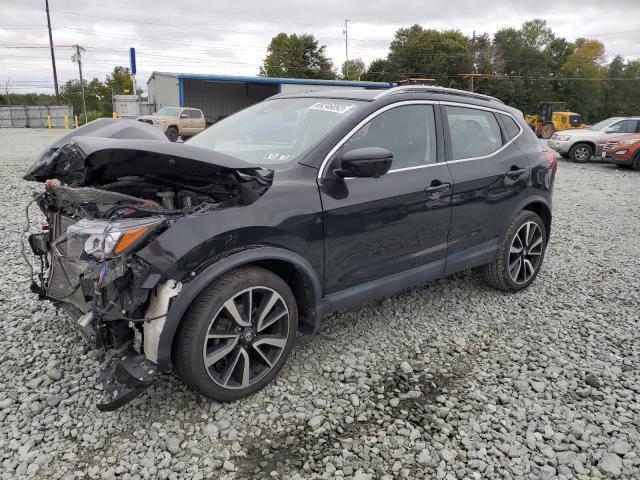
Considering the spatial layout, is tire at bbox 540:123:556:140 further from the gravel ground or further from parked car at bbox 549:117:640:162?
the gravel ground

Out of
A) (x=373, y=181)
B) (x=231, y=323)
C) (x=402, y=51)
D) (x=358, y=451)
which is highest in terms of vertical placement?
(x=402, y=51)

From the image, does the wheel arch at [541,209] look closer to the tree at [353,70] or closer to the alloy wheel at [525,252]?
the alloy wheel at [525,252]

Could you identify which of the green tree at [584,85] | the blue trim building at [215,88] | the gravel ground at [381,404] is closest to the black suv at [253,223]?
the gravel ground at [381,404]

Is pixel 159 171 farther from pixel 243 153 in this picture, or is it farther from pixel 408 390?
pixel 408 390

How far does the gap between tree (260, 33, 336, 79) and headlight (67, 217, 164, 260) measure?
6218cm

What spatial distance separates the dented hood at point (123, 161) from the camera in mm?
2428

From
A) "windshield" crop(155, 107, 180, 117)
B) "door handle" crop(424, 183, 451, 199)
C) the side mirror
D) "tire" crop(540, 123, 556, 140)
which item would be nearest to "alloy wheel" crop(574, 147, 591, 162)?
"door handle" crop(424, 183, 451, 199)

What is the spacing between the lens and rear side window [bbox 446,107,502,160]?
12.5 ft

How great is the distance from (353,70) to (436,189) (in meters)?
71.3

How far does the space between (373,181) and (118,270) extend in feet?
5.41

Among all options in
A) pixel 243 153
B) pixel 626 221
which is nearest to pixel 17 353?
pixel 243 153

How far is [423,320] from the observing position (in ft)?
13.0

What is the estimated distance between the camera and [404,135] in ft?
11.5

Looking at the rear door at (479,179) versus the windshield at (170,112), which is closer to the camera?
the rear door at (479,179)
